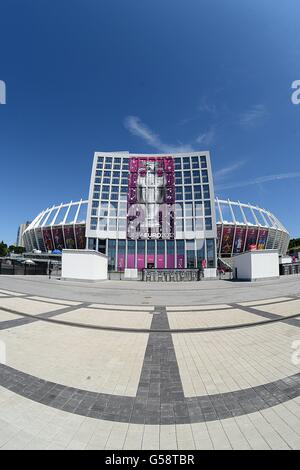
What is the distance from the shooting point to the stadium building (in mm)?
52156

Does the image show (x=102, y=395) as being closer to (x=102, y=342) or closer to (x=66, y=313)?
(x=102, y=342)

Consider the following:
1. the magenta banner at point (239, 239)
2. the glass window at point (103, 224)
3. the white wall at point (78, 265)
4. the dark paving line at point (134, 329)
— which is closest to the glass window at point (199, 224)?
the magenta banner at point (239, 239)

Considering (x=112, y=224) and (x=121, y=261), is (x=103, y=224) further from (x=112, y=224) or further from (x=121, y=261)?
(x=121, y=261)

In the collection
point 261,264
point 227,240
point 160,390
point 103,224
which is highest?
point 103,224

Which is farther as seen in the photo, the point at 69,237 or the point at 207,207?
the point at 69,237

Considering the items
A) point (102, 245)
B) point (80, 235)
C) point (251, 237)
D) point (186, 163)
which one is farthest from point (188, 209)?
point (80, 235)

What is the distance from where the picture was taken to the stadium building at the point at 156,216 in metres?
52.2

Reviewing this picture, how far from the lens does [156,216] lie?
178 ft

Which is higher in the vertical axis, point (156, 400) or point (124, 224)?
point (124, 224)

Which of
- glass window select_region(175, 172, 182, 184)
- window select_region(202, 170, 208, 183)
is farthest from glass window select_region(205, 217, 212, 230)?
glass window select_region(175, 172, 182, 184)

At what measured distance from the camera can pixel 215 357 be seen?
5445 mm

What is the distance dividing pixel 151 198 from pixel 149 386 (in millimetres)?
52341

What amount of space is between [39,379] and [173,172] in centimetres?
5599

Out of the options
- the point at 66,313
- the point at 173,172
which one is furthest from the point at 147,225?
the point at 66,313
